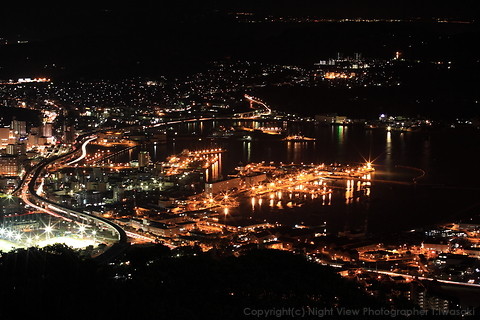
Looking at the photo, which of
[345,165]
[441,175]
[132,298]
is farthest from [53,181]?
[132,298]

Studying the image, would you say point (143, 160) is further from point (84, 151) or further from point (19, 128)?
point (19, 128)

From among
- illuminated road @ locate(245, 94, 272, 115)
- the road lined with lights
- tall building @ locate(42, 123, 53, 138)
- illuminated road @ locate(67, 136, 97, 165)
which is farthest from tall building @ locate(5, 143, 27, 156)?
illuminated road @ locate(245, 94, 272, 115)

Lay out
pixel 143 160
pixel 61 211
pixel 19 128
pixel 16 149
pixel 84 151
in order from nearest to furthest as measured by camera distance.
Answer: pixel 61 211
pixel 143 160
pixel 16 149
pixel 84 151
pixel 19 128

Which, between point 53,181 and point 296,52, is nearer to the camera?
point 53,181

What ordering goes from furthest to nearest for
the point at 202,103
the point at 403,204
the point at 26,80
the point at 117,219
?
the point at 26,80, the point at 202,103, the point at 403,204, the point at 117,219

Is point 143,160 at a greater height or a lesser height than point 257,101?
lesser

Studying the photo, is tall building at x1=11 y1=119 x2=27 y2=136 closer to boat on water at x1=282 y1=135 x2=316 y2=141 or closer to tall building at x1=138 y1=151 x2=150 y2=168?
tall building at x1=138 y1=151 x2=150 y2=168

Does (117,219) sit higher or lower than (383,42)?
lower

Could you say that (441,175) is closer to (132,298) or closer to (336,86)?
(132,298)

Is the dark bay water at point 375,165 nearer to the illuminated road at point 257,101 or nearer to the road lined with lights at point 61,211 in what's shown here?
the road lined with lights at point 61,211

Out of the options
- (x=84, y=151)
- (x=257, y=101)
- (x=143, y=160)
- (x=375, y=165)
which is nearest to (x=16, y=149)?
(x=84, y=151)
